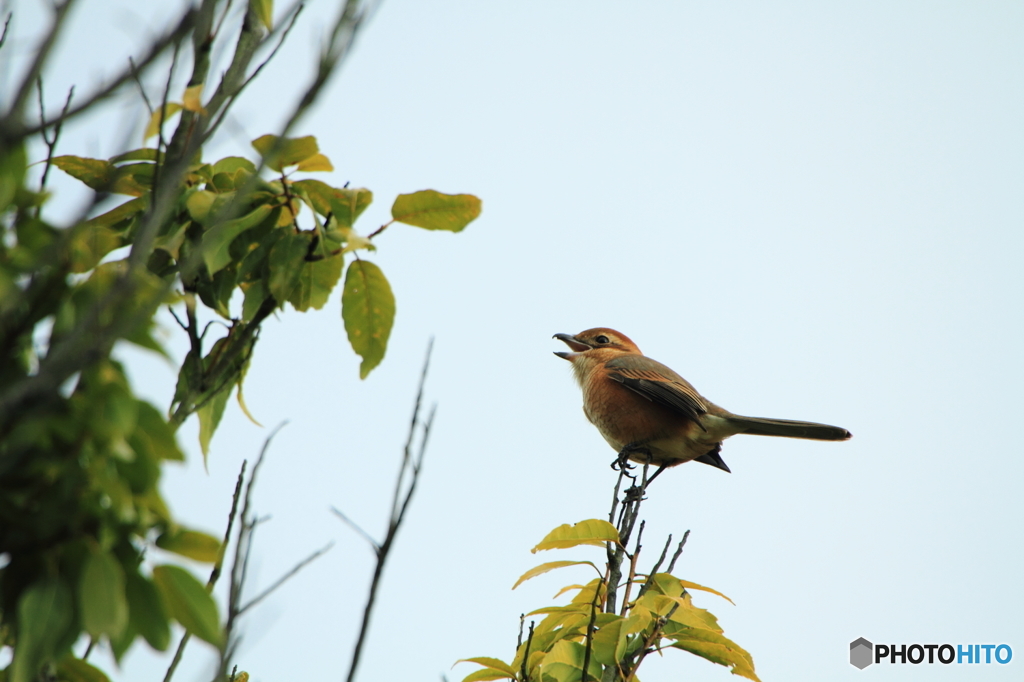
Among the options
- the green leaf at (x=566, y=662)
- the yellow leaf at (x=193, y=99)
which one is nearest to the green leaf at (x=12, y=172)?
the yellow leaf at (x=193, y=99)

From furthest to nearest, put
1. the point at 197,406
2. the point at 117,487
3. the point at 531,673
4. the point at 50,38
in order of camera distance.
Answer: the point at 531,673, the point at 197,406, the point at 117,487, the point at 50,38

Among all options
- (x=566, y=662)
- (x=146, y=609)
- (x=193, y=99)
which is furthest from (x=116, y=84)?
(x=566, y=662)

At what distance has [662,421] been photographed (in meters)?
6.45

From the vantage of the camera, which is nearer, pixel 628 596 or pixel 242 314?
pixel 242 314

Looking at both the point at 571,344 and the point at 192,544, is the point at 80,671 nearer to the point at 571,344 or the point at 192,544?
the point at 192,544

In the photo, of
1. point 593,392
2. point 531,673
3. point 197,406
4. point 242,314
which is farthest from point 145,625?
point 593,392

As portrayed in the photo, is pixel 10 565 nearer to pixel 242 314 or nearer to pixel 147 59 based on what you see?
pixel 147 59

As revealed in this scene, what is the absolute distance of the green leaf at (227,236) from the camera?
2.13 metres

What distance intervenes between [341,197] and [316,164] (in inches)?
5.4

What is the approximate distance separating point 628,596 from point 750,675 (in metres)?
0.54

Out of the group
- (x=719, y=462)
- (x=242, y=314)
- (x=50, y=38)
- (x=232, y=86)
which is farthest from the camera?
(x=719, y=462)

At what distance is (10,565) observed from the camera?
4.83 feet

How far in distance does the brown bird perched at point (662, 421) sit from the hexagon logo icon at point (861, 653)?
1846 millimetres

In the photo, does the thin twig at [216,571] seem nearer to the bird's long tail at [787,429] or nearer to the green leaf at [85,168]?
the green leaf at [85,168]
